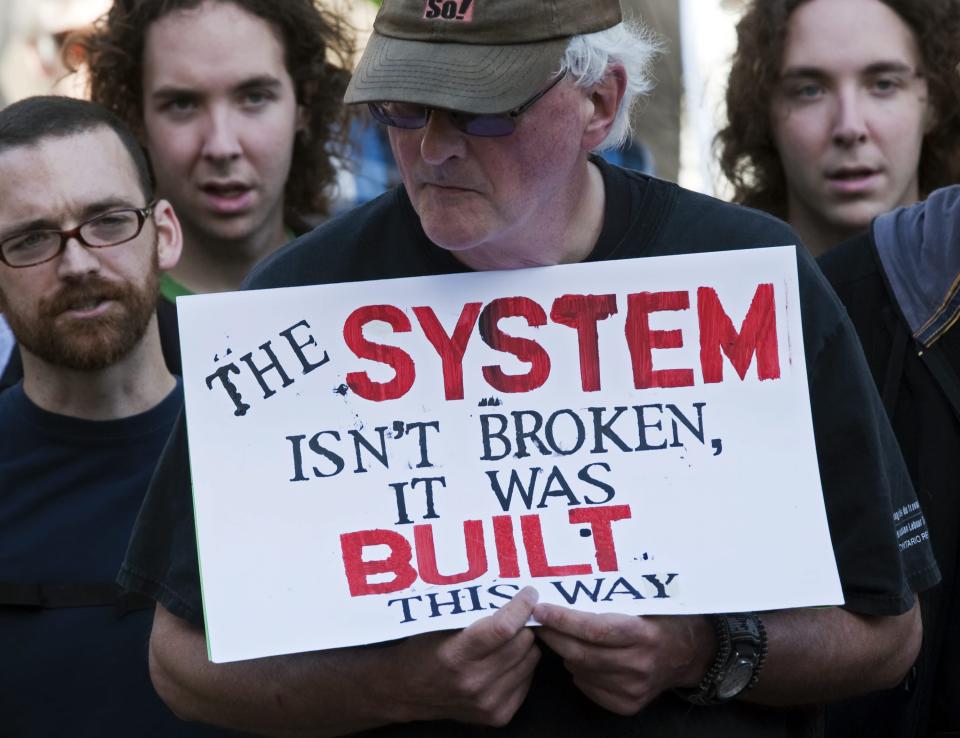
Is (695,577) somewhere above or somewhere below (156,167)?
below

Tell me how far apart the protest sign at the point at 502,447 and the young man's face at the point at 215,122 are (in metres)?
1.69

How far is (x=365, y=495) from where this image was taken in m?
2.31

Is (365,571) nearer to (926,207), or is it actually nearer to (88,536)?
(88,536)

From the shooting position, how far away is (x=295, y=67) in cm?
433

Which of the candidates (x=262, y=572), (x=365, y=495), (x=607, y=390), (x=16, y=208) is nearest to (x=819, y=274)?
(x=607, y=390)

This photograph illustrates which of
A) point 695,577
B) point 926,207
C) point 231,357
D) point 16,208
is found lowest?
point 695,577

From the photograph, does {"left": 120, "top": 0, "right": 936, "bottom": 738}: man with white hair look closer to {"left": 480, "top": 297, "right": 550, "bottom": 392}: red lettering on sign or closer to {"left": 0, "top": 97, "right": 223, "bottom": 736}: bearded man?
{"left": 480, "top": 297, "right": 550, "bottom": 392}: red lettering on sign

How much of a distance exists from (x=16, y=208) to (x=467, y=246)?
1258 millimetres

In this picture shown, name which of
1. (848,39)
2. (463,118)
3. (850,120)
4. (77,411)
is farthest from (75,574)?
(848,39)

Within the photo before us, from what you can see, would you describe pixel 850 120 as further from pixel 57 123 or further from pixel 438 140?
pixel 438 140

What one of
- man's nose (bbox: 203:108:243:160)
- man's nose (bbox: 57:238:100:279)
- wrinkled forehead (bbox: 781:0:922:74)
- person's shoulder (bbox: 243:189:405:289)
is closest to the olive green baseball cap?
person's shoulder (bbox: 243:189:405:289)

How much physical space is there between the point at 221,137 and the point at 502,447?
186 cm

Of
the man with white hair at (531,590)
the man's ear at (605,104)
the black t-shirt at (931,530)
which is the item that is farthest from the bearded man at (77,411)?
the black t-shirt at (931,530)

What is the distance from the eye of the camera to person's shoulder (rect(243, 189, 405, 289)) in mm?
2439
